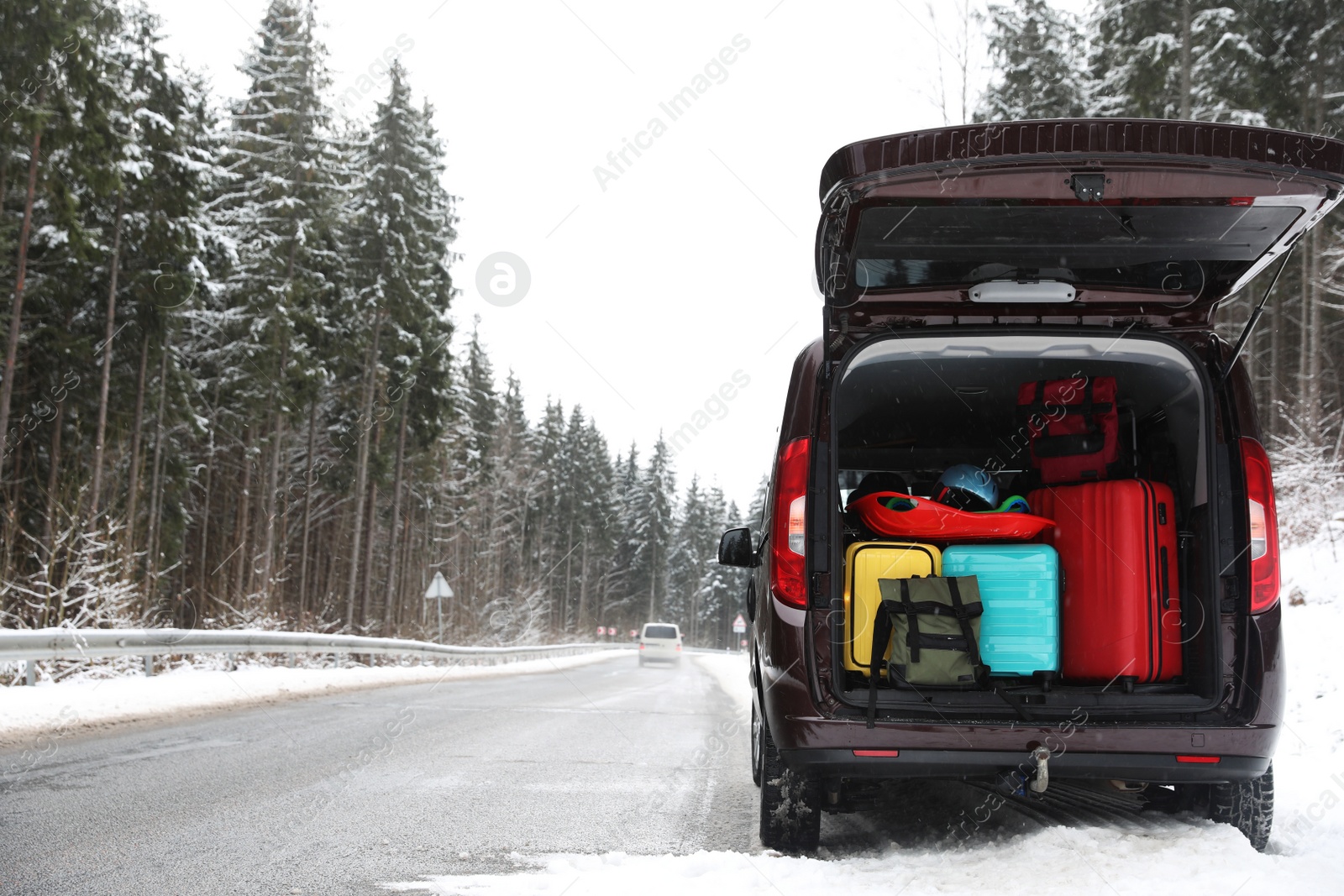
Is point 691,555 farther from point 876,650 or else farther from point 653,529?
point 876,650

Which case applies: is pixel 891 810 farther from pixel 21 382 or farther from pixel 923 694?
pixel 21 382

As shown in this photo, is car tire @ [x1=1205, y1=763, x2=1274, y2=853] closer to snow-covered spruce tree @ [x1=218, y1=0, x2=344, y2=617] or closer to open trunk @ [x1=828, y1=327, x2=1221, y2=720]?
open trunk @ [x1=828, y1=327, x2=1221, y2=720]

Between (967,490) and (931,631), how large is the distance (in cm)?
102

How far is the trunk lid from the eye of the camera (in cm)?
324

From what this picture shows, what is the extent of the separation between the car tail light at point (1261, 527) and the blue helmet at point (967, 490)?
1.11m

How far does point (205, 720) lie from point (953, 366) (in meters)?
7.15

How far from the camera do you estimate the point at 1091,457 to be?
4.59 metres

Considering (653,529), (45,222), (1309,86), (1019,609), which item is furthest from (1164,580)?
(653,529)

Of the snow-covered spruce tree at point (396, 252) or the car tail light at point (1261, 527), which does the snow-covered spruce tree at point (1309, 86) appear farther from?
the snow-covered spruce tree at point (396, 252)

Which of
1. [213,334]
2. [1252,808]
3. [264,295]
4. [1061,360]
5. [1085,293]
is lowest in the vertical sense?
[1252,808]

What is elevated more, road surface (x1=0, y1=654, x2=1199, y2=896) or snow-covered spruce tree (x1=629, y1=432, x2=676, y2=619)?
snow-covered spruce tree (x1=629, y1=432, x2=676, y2=619)

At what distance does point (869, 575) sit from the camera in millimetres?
4094

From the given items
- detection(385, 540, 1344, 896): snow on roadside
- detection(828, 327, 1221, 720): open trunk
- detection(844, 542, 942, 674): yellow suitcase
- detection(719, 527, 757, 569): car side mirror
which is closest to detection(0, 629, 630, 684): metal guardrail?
detection(719, 527, 757, 569): car side mirror

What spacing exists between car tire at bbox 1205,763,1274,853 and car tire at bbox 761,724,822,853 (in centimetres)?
161
